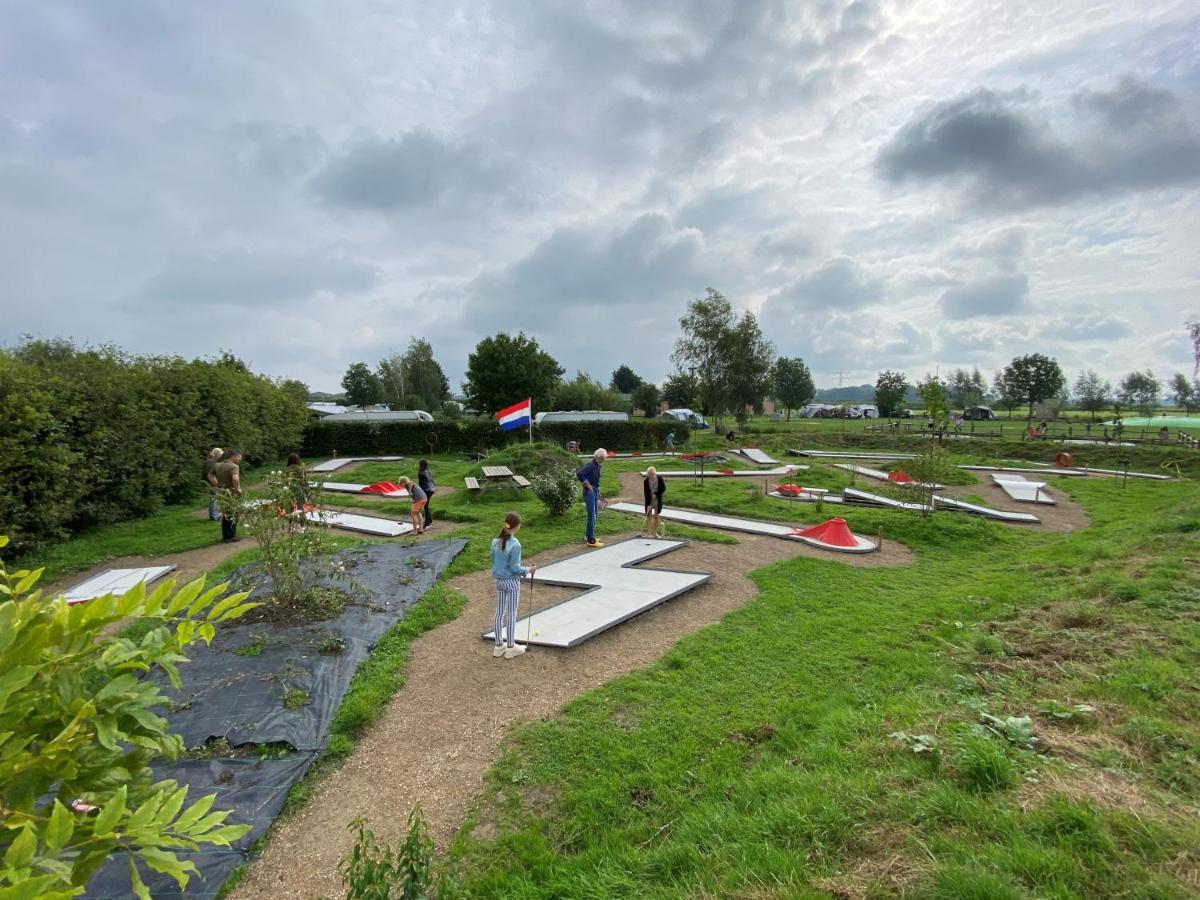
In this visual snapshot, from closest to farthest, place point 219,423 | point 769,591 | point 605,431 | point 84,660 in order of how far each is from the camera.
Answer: point 84,660 → point 769,591 → point 219,423 → point 605,431

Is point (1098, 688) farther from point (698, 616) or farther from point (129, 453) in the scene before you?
point (129, 453)

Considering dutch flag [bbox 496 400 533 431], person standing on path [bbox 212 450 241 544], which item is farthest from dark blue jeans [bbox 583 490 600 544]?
dutch flag [bbox 496 400 533 431]

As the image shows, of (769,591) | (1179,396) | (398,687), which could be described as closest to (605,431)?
(769,591)

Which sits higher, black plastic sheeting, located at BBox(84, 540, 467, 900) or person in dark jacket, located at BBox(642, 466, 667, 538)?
person in dark jacket, located at BBox(642, 466, 667, 538)

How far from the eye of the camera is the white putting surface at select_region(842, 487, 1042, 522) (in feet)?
48.4

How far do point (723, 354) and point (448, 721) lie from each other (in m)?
37.6

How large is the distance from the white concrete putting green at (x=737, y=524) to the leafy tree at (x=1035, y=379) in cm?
5548

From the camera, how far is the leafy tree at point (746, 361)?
40.1 metres

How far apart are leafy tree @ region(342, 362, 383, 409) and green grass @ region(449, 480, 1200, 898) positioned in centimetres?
5741

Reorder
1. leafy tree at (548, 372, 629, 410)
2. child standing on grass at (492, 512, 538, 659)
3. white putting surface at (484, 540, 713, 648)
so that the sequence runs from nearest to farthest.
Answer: child standing on grass at (492, 512, 538, 659), white putting surface at (484, 540, 713, 648), leafy tree at (548, 372, 629, 410)

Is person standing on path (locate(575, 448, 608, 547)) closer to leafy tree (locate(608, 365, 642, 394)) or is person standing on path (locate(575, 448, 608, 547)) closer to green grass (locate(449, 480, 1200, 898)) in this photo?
green grass (locate(449, 480, 1200, 898))

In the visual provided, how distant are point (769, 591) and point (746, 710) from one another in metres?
3.68

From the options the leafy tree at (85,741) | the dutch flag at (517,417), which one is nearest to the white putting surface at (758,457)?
the dutch flag at (517,417)

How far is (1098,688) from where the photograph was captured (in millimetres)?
4449
